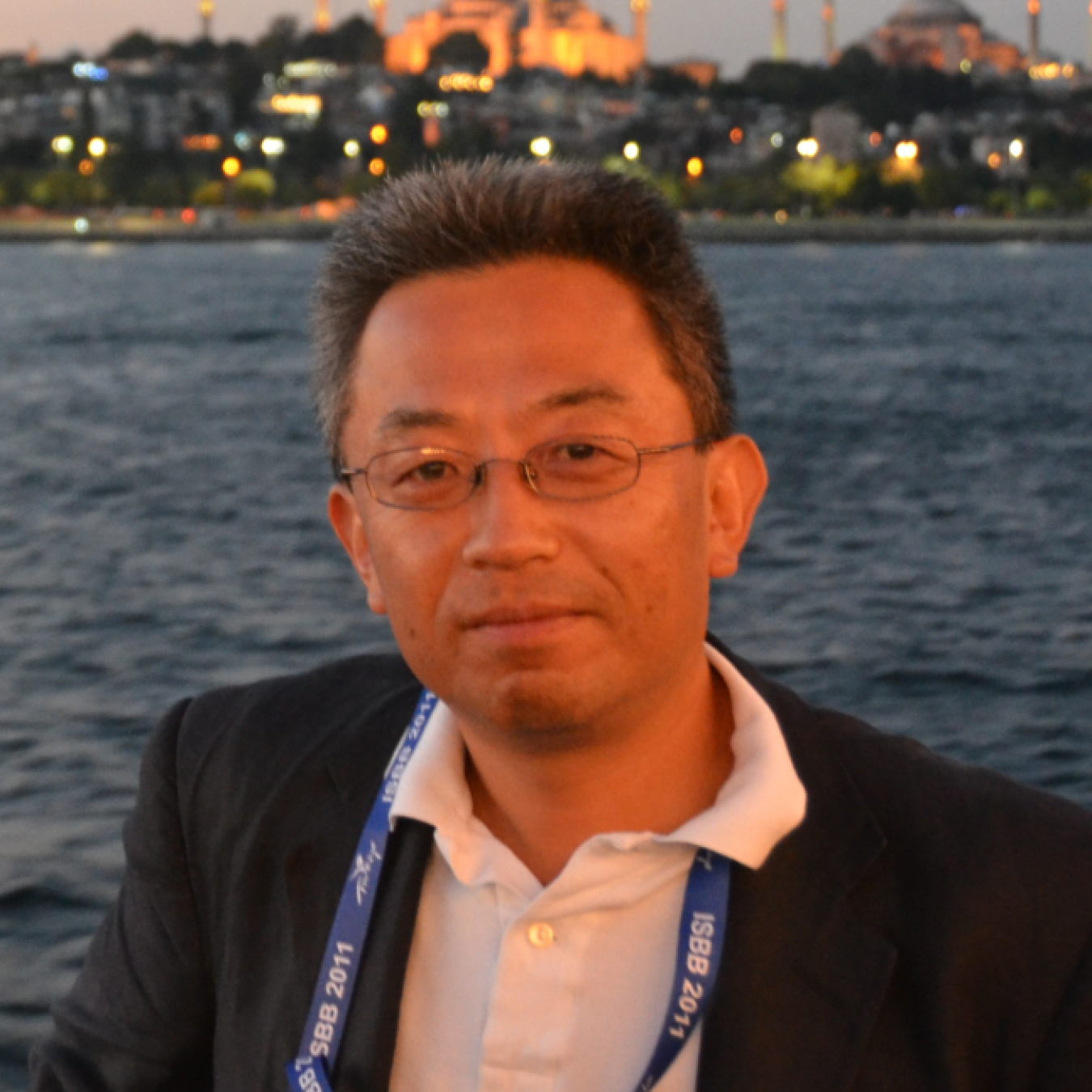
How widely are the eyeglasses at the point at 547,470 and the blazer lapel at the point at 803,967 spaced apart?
342 mm

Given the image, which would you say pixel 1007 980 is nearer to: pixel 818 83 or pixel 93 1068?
pixel 93 1068

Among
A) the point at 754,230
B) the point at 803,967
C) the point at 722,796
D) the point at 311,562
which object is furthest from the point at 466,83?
the point at 803,967

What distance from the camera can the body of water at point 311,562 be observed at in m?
8.74

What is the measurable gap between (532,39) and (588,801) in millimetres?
180154

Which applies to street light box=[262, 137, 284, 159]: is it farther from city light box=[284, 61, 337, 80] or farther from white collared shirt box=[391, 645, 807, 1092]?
white collared shirt box=[391, 645, 807, 1092]

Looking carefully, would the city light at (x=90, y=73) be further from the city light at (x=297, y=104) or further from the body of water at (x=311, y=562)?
the body of water at (x=311, y=562)

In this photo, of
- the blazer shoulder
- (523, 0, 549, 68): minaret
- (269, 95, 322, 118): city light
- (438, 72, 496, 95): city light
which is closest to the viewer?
the blazer shoulder

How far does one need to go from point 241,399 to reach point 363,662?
26.7m

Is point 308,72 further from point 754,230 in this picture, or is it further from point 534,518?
point 534,518

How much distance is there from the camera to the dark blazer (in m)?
1.65

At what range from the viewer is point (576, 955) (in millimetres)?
1759

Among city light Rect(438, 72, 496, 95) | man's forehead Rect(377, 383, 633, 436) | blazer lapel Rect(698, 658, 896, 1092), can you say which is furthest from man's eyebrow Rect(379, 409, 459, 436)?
city light Rect(438, 72, 496, 95)

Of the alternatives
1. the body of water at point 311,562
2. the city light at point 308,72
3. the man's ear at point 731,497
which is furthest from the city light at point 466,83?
the man's ear at point 731,497

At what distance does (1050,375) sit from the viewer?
31625 mm
